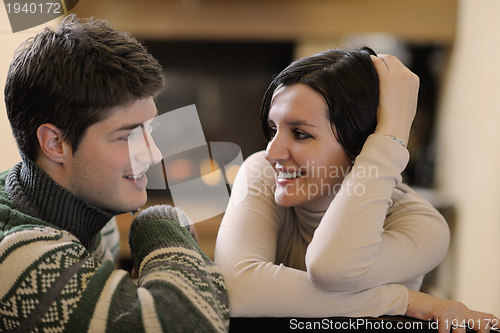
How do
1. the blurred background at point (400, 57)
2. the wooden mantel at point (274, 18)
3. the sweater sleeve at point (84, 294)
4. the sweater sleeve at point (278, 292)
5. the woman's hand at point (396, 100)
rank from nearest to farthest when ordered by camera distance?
the sweater sleeve at point (84, 294)
the sweater sleeve at point (278, 292)
the woman's hand at point (396, 100)
the blurred background at point (400, 57)
the wooden mantel at point (274, 18)

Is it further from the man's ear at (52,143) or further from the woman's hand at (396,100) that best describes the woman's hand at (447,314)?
the man's ear at (52,143)

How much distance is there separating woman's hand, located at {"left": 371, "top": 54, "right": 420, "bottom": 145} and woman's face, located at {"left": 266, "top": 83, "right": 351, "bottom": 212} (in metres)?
0.11

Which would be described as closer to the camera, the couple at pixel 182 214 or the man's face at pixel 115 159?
the couple at pixel 182 214

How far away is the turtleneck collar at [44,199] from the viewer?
2.48ft

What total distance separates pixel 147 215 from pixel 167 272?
0.81 ft

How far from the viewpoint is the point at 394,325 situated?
2.06ft

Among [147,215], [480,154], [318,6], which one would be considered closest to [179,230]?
[147,215]

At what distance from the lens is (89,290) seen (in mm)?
579

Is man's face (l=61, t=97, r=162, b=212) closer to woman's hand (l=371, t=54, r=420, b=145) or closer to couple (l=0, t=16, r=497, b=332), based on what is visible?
couple (l=0, t=16, r=497, b=332)

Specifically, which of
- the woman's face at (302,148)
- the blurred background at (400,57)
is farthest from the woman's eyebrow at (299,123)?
the blurred background at (400,57)

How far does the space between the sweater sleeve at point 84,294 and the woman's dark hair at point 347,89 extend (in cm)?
43

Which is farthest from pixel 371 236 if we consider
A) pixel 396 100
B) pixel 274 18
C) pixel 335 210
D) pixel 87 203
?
pixel 274 18

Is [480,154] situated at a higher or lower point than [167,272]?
lower

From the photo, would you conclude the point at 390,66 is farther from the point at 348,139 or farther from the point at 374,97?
the point at 348,139
